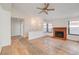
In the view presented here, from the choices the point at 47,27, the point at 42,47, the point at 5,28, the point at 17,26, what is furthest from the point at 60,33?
the point at 5,28

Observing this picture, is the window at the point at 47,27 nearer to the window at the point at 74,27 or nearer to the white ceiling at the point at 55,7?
the white ceiling at the point at 55,7

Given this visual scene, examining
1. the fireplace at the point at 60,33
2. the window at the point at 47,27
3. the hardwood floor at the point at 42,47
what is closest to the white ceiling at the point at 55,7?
the window at the point at 47,27

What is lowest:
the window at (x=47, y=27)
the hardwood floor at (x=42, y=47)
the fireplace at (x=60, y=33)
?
the hardwood floor at (x=42, y=47)

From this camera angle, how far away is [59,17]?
2119 mm

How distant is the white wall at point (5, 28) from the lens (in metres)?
2.06

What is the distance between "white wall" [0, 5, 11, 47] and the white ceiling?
0.19 metres

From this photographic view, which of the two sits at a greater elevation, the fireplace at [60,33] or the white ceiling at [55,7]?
the white ceiling at [55,7]

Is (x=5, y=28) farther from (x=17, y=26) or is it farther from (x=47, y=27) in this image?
(x=47, y=27)

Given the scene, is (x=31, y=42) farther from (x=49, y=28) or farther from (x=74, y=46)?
(x=74, y=46)

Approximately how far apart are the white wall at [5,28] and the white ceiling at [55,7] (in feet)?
0.63

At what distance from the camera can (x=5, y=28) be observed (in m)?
2.08

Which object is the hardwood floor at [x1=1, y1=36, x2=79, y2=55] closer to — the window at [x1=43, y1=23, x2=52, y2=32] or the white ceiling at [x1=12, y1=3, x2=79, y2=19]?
the window at [x1=43, y1=23, x2=52, y2=32]

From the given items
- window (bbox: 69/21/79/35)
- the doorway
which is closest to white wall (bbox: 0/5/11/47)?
the doorway

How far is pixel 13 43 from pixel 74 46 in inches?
39.9
